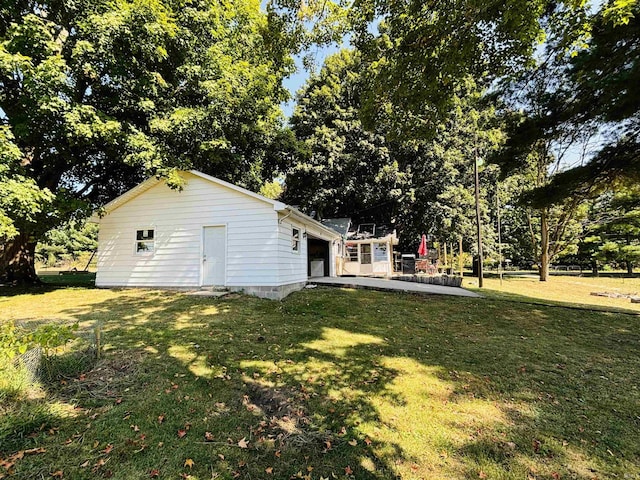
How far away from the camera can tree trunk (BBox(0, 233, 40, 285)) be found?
1210 cm

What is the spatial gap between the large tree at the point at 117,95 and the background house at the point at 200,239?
3.97 ft

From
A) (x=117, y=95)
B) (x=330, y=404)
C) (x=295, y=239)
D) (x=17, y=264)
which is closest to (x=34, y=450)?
(x=330, y=404)

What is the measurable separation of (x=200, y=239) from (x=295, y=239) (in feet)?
10.8

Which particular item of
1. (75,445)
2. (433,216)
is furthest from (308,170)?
(75,445)

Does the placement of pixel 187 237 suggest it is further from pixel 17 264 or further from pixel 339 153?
pixel 339 153

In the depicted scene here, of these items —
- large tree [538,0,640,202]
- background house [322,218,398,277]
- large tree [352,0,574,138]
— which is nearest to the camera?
large tree [352,0,574,138]

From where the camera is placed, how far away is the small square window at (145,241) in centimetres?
1105

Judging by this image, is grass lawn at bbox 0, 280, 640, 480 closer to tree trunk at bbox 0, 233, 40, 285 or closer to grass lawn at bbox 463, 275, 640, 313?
grass lawn at bbox 463, 275, 640, 313

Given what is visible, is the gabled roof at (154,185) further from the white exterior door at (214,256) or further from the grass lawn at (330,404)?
the grass lawn at (330,404)

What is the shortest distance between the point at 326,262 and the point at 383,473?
15259 millimetres

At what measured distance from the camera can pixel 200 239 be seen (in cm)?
1051

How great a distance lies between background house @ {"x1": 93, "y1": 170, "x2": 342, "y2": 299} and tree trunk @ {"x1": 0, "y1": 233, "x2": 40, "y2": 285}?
3449 mm

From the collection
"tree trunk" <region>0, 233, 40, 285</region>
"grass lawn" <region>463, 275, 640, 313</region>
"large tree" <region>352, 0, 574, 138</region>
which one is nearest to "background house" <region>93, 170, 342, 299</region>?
"tree trunk" <region>0, 233, 40, 285</region>

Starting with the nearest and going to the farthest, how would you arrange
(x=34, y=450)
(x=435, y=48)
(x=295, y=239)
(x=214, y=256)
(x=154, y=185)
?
(x=34, y=450) → (x=435, y=48) → (x=214, y=256) → (x=154, y=185) → (x=295, y=239)
